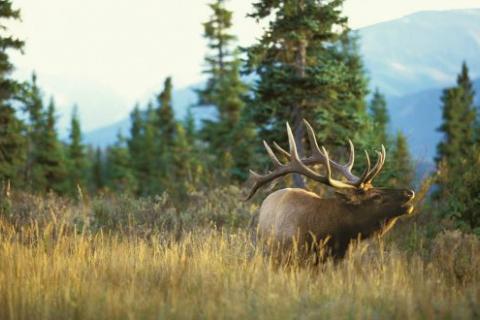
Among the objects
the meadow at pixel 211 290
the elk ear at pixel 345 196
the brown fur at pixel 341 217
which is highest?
the elk ear at pixel 345 196

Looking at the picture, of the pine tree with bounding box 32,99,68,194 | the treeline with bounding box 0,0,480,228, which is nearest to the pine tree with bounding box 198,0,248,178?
the treeline with bounding box 0,0,480,228

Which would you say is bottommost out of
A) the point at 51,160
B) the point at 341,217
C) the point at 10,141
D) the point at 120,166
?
the point at 341,217

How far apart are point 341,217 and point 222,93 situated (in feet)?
95.8

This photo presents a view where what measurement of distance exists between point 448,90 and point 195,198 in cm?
3592

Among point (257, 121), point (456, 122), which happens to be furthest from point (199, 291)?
point (456, 122)

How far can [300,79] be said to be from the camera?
53.3 feet

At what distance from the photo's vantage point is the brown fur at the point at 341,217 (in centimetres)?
686

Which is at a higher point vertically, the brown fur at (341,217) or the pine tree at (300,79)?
the pine tree at (300,79)

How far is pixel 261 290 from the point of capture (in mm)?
4922

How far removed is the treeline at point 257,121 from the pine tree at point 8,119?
0.12 feet

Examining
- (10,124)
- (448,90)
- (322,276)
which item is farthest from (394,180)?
(448,90)

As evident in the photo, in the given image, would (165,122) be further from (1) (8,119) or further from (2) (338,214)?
(2) (338,214)

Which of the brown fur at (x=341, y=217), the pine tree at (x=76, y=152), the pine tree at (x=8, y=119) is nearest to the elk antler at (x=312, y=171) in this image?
the brown fur at (x=341, y=217)

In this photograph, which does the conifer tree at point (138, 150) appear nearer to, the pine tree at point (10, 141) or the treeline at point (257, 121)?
the treeline at point (257, 121)
